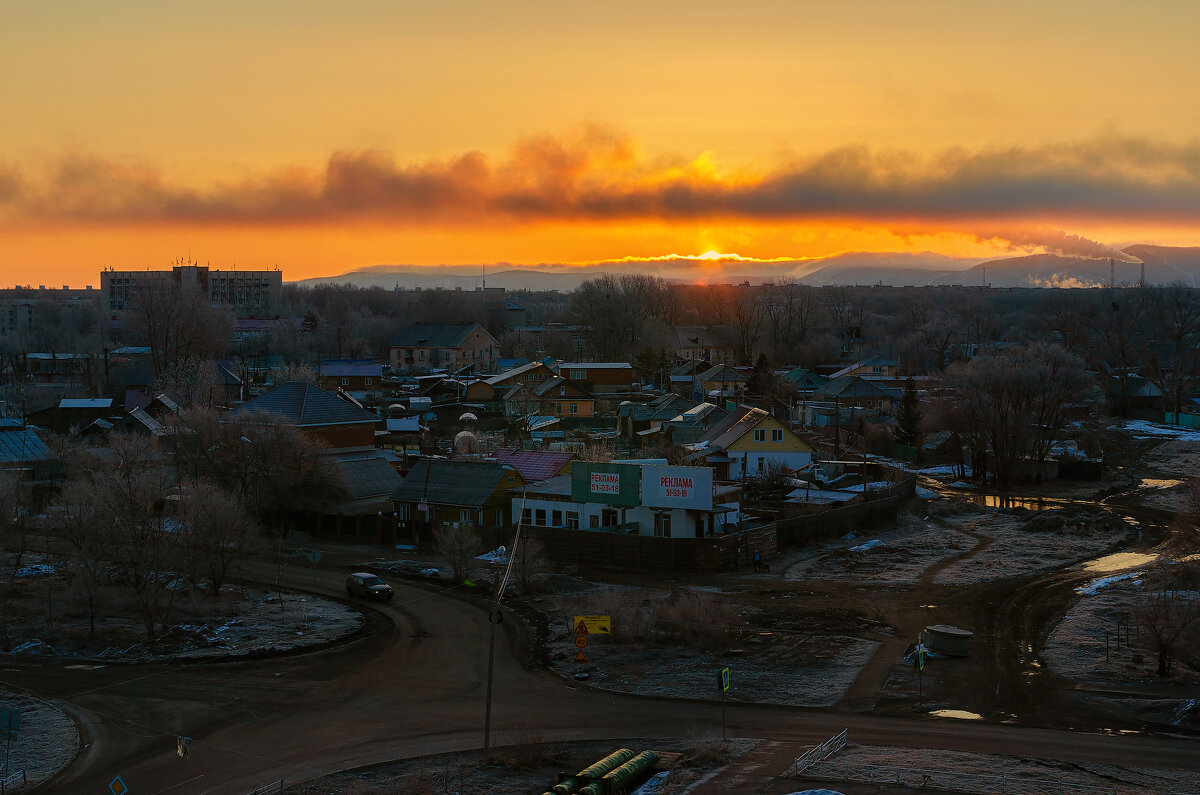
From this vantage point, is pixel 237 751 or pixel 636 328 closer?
pixel 237 751

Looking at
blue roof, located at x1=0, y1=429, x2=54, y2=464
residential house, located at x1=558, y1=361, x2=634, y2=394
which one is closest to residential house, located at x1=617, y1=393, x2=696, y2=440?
residential house, located at x1=558, y1=361, x2=634, y2=394

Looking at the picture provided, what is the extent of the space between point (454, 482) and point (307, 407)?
11679 mm

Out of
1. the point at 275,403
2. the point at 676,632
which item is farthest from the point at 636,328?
the point at 676,632

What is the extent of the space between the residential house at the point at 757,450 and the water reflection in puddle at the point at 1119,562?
1645cm

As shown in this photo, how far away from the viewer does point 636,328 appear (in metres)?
123

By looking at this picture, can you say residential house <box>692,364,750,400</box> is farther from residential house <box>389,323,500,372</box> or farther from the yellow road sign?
the yellow road sign

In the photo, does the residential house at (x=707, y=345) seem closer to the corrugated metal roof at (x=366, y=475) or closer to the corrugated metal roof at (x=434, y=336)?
the corrugated metal roof at (x=434, y=336)

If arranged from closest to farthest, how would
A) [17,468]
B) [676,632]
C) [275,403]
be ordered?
[676,632], [17,468], [275,403]

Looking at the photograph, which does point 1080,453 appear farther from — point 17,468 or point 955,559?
point 17,468

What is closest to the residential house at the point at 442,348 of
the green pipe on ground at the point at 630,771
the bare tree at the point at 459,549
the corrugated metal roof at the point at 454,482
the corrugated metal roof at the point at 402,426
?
the corrugated metal roof at the point at 402,426

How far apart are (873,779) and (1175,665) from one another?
11.1 meters

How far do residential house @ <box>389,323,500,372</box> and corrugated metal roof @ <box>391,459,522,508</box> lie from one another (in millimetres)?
72930

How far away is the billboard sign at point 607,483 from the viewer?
3682 centimetres

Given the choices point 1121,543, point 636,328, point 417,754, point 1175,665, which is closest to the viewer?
point 417,754
